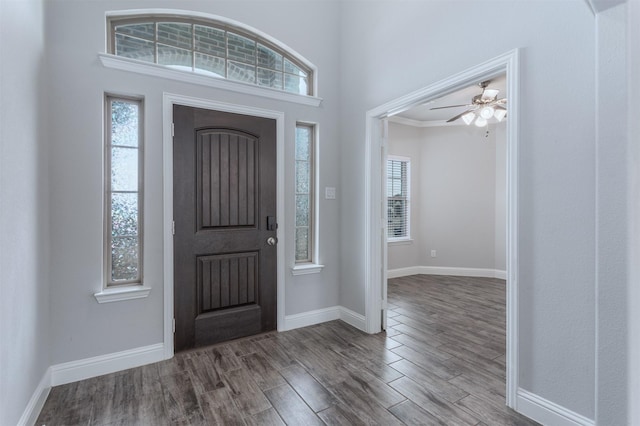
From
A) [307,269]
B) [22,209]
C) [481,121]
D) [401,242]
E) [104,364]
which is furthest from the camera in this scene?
[401,242]

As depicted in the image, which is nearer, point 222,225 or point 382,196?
point 222,225

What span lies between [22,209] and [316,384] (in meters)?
2.12

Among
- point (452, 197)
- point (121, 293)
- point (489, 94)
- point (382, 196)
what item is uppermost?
point (489, 94)

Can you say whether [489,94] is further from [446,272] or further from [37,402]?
[37,402]

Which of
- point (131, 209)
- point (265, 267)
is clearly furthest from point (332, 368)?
point (131, 209)

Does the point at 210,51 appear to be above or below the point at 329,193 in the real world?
above

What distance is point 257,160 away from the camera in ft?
9.67

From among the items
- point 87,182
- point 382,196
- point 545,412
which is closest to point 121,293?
point 87,182

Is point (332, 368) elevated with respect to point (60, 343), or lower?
lower

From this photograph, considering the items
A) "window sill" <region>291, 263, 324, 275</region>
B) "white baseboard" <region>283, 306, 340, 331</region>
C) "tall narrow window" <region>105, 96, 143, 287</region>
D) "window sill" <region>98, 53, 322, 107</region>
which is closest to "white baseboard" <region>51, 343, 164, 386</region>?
"tall narrow window" <region>105, 96, 143, 287</region>

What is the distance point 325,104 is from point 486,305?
3268 mm

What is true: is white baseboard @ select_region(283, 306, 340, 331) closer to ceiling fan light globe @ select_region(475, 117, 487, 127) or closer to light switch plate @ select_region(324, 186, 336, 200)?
light switch plate @ select_region(324, 186, 336, 200)

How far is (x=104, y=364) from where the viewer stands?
90.9 inches

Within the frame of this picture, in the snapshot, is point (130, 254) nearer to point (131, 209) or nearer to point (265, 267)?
point (131, 209)
